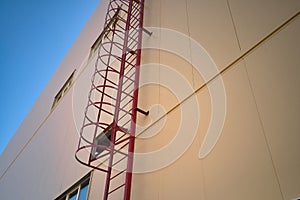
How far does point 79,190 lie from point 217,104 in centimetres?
313

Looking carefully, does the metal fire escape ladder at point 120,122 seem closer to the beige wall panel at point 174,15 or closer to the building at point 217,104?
the building at point 217,104

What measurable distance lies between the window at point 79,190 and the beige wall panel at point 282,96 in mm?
3117

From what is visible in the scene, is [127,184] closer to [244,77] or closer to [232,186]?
[232,186]

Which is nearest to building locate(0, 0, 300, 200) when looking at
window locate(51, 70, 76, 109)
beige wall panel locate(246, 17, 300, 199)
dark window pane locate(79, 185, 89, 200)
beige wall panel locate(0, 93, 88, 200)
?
beige wall panel locate(246, 17, 300, 199)

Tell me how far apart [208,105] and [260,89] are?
58 cm

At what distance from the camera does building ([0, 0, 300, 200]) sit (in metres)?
1.89

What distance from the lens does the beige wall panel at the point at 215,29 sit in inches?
105

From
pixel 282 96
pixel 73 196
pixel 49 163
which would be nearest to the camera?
pixel 282 96

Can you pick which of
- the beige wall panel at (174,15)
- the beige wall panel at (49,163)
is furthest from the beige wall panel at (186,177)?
the beige wall panel at (49,163)

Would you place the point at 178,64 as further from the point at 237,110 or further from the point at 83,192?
the point at 83,192

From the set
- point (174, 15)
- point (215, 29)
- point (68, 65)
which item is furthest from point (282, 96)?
point (68, 65)

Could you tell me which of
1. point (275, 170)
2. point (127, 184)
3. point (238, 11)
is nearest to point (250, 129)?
point (275, 170)

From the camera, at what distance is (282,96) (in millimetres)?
1958

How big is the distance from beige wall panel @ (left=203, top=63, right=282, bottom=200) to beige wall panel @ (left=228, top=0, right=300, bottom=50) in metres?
0.30
